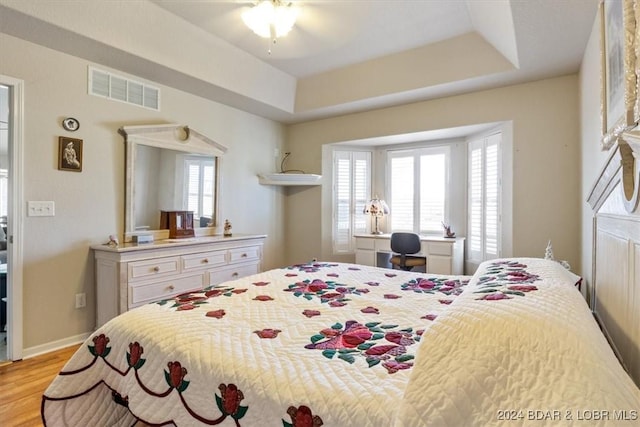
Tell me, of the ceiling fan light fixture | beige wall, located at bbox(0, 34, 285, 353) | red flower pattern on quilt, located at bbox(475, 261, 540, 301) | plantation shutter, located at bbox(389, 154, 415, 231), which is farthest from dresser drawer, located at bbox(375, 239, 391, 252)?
beige wall, located at bbox(0, 34, 285, 353)

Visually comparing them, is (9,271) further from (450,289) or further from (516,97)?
(516,97)

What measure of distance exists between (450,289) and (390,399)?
1.22 metres

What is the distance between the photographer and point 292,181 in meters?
4.56

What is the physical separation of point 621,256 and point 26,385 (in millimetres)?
3243

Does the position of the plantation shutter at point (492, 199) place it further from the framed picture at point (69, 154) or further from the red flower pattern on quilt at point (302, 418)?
the framed picture at point (69, 154)

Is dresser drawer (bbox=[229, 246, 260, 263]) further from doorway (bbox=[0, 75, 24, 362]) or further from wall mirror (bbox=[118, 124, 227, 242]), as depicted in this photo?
doorway (bbox=[0, 75, 24, 362])

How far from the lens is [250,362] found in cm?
101

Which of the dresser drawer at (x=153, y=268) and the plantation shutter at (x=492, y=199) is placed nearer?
the dresser drawer at (x=153, y=268)

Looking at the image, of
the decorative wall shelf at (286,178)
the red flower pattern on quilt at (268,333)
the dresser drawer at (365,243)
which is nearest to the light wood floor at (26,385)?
the red flower pattern on quilt at (268,333)

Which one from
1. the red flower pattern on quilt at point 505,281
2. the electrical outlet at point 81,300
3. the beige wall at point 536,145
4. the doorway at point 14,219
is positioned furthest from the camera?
the beige wall at point 536,145

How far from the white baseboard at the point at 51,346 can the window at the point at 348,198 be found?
120 inches

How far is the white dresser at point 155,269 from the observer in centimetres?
266

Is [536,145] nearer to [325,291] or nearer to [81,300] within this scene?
[325,291]

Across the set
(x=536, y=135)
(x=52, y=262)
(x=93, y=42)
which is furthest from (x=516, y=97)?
(x=52, y=262)
